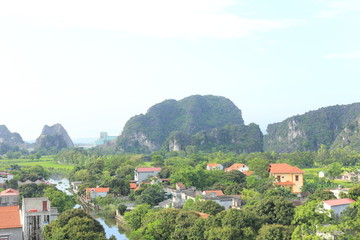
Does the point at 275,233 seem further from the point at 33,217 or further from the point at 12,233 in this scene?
the point at 12,233

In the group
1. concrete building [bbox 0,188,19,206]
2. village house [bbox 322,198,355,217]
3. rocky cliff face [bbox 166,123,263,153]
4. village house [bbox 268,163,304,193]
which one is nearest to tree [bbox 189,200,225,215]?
village house [bbox 322,198,355,217]

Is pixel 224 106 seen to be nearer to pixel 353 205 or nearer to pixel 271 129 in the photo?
pixel 271 129

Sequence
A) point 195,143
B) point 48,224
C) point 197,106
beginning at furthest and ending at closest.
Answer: point 197,106 → point 195,143 → point 48,224

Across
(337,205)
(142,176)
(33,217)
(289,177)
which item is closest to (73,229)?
(33,217)

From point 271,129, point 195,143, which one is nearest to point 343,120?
point 271,129

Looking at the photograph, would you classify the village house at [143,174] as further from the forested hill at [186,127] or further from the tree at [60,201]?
the forested hill at [186,127]

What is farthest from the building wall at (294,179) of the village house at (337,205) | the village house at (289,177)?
the village house at (337,205)
